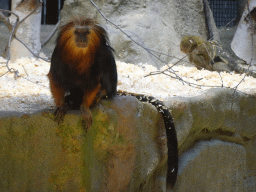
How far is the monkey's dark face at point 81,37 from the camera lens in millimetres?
1935

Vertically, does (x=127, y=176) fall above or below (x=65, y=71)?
below

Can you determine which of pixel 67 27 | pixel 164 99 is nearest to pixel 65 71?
pixel 67 27

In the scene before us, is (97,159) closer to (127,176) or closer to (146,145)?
(127,176)

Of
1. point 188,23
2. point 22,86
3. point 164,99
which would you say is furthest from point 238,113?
point 188,23

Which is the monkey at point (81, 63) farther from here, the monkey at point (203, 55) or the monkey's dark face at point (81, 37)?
the monkey at point (203, 55)

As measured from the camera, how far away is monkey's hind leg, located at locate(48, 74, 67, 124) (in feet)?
6.05

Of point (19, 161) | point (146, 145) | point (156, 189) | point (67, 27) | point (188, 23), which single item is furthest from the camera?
point (188, 23)

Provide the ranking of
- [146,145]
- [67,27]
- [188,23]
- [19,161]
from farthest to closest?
[188,23] → [146,145] → [67,27] → [19,161]

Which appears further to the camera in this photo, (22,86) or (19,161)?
(22,86)

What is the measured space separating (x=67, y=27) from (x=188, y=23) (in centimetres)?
411

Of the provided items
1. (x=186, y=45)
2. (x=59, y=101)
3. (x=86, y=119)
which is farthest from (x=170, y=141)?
(x=186, y=45)

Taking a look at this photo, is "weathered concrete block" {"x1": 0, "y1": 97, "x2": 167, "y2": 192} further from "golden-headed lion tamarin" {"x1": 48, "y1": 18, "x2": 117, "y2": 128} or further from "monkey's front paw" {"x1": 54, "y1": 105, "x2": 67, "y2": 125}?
"golden-headed lion tamarin" {"x1": 48, "y1": 18, "x2": 117, "y2": 128}

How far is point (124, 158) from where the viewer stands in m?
2.01

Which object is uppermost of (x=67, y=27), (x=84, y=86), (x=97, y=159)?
(x=67, y=27)
